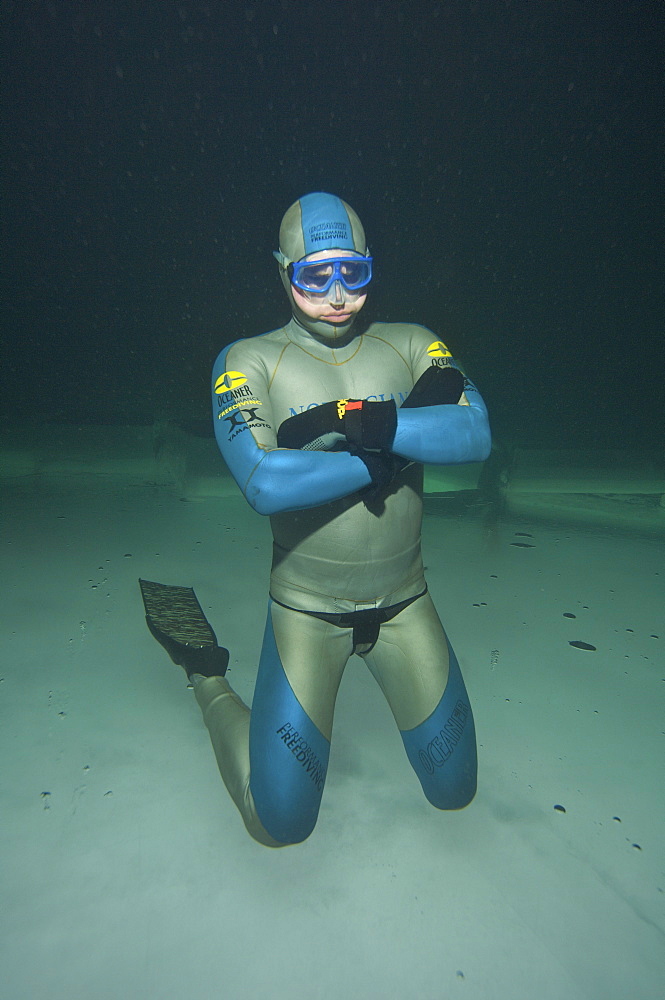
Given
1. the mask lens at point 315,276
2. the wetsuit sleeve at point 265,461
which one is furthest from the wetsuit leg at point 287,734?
the mask lens at point 315,276

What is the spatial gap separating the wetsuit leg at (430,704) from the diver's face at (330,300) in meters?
0.83

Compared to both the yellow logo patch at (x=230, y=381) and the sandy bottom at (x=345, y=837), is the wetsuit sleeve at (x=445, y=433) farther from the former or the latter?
the sandy bottom at (x=345, y=837)

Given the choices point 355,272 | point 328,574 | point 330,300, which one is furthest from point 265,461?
point 355,272

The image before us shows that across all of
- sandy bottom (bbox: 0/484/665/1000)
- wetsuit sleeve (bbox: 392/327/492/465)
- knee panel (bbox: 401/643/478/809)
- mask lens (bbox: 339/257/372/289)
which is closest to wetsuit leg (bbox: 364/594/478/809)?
knee panel (bbox: 401/643/478/809)

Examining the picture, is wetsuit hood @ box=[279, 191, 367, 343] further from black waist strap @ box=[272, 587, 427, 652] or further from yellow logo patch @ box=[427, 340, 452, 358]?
black waist strap @ box=[272, 587, 427, 652]

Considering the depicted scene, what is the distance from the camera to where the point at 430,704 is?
1453 millimetres

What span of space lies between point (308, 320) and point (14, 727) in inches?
62.5

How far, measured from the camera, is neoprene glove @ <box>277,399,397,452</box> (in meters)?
1.26

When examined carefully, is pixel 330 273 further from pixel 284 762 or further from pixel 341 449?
pixel 284 762

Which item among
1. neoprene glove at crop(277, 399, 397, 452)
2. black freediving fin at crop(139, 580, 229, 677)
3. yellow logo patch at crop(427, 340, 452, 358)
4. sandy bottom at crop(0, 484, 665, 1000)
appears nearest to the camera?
sandy bottom at crop(0, 484, 665, 1000)

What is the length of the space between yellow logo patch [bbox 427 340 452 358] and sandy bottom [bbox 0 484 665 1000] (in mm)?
1206

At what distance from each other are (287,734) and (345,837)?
1.05ft

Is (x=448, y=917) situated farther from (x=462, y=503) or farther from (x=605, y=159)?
(x=605, y=159)

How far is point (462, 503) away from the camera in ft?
16.3
